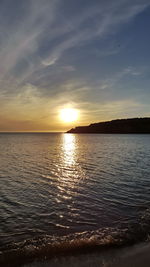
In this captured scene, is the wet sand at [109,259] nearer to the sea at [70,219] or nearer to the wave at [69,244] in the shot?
the sea at [70,219]

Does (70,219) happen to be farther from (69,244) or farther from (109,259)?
(109,259)

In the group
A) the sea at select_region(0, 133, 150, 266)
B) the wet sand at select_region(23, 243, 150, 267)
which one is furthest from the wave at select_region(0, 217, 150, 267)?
the wet sand at select_region(23, 243, 150, 267)

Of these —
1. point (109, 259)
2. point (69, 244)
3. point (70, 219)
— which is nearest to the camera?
point (109, 259)

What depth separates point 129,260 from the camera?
7840 mm

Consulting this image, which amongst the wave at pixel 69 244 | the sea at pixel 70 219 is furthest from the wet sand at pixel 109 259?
the wave at pixel 69 244

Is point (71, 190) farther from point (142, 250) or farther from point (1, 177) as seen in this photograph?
point (142, 250)

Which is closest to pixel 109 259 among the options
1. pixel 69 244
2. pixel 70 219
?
pixel 69 244

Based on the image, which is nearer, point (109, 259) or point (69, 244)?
point (109, 259)

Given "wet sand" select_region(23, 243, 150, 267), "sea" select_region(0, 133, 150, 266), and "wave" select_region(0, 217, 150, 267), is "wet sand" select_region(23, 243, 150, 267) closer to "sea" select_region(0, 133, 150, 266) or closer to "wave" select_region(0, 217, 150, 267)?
"sea" select_region(0, 133, 150, 266)

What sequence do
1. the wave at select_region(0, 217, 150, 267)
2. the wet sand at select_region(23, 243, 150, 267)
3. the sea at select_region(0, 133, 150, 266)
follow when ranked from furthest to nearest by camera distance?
the sea at select_region(0, 133, 150, 266), the wave at select_region(0, 217, 150, 267), the wet sand at select_region(23, 243, 150, 267)

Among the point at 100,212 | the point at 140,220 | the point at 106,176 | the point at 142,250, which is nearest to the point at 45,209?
the point at 100,212

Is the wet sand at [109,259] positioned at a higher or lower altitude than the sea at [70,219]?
higher

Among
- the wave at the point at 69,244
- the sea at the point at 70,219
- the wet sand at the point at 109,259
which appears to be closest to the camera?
the wet sand at the point at 109,259

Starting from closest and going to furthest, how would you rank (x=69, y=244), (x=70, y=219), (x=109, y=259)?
1. (x=109, y=259)
2. (x=69, y=244)
3. (x=70, y=219)
